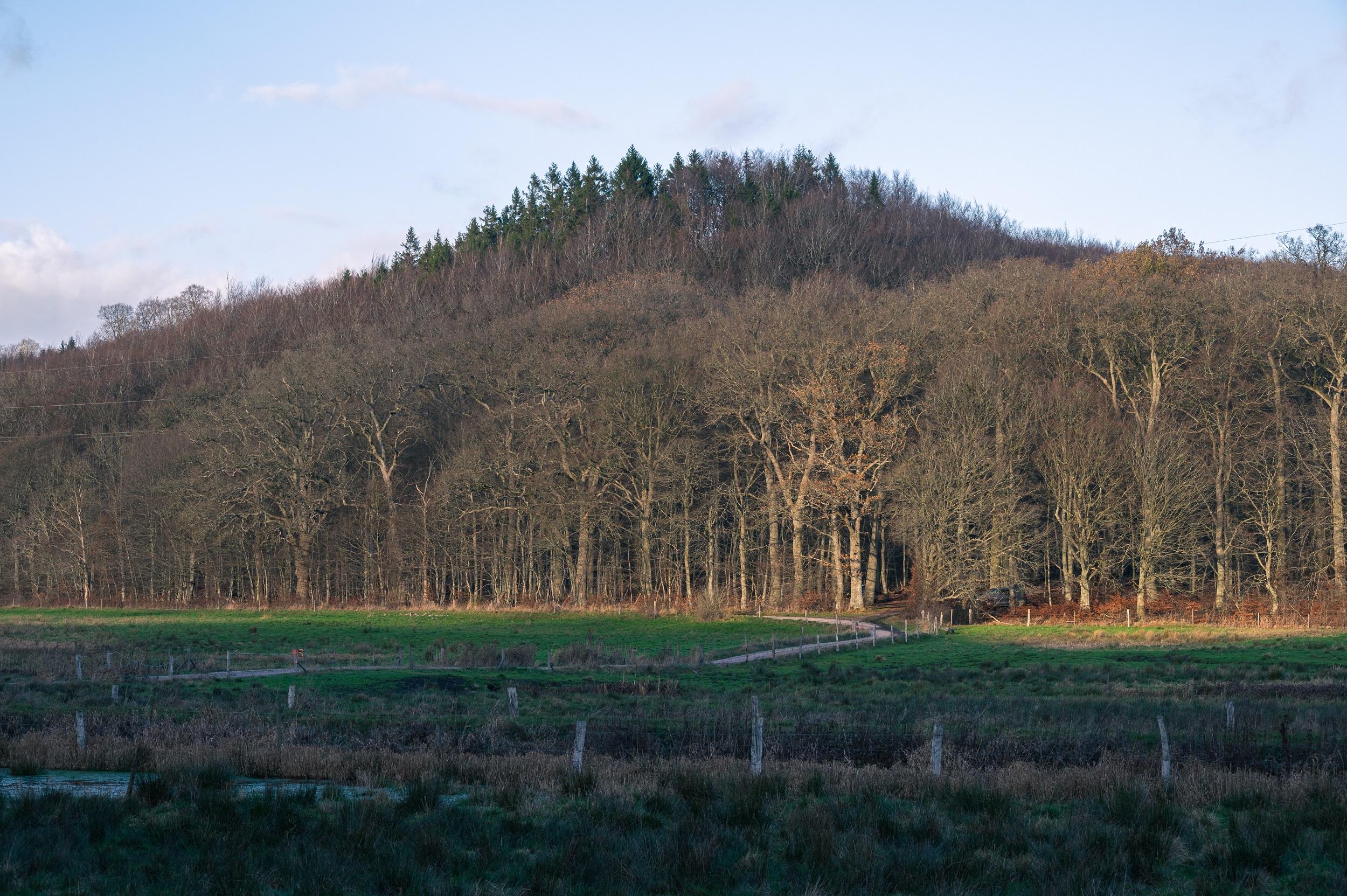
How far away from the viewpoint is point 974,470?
5231 centimetres

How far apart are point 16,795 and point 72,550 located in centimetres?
7187

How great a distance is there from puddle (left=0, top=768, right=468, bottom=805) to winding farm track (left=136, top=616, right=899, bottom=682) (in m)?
13.9

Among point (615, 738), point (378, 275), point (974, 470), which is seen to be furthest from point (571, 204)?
point (615, 738)

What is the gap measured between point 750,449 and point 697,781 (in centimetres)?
4893

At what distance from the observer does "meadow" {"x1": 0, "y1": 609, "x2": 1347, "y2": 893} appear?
1029 centimetres

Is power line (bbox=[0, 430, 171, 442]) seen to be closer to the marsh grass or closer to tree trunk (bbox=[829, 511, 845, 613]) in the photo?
tree trunk (bbox=[829, 511, 845, 613])

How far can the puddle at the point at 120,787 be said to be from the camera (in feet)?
42.2

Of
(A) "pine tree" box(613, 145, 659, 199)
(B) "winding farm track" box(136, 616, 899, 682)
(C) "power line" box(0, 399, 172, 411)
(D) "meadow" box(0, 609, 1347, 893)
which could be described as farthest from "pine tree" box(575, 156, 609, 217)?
(D) "meadow" box(0, 609, 1347, 893)

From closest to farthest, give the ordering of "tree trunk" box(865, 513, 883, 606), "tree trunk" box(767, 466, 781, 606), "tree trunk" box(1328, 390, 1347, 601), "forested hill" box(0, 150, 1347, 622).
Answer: "tree trunk" box(1328, 390, 1347, 601), "forested hill" box(0, 150, 1347, 622), "tree trunk" box(767, 466, 781, 606), "tree trunk" box(865, 513, 883, 606)

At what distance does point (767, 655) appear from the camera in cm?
3772

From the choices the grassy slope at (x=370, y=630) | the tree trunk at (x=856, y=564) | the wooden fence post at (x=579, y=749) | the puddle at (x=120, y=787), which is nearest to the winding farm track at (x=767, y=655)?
the grassy slope at (x=370, y=630)

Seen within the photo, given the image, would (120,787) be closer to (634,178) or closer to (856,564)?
(856,564)

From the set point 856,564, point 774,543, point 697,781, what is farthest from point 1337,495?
point 697,781

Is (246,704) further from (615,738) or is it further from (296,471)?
(296,471)
